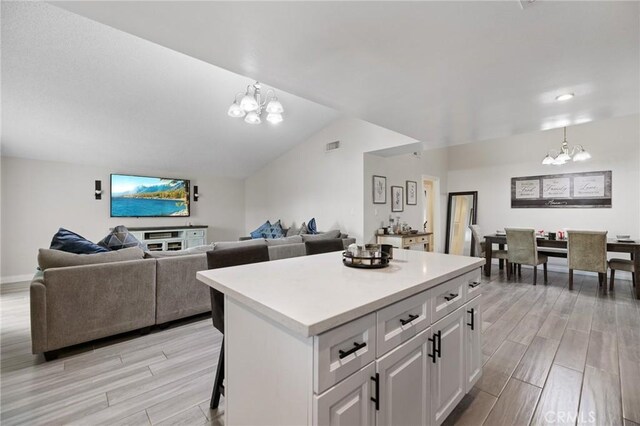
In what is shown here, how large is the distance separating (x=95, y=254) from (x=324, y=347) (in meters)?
2.64

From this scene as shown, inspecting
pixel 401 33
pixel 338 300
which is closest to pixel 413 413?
pixel 338 300

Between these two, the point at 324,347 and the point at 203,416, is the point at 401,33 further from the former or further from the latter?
the point at 203,416

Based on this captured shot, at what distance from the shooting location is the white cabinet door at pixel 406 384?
3.49ft

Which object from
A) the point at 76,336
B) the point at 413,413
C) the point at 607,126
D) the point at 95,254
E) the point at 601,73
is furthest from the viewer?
the point at 607,126

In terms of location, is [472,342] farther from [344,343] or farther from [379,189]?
[379,189]

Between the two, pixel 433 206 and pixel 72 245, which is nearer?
pixel 72 245

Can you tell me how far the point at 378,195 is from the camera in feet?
16.7

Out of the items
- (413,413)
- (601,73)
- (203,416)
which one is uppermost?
(601,73)

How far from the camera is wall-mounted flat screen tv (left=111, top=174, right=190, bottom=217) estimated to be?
552 centimetres

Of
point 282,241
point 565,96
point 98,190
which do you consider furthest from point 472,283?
point 98,190

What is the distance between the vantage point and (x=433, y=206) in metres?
7.03

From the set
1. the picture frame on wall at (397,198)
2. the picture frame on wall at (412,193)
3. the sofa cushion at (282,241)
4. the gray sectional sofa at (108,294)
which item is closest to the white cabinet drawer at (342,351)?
the gray sectional sofa at (108,294)

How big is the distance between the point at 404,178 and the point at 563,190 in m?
3.00

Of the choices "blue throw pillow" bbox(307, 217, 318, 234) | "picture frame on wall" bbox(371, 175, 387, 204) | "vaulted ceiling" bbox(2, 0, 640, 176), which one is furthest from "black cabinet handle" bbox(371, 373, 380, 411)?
"blue throw pillow" bbox(307, 217, 318, 234)
